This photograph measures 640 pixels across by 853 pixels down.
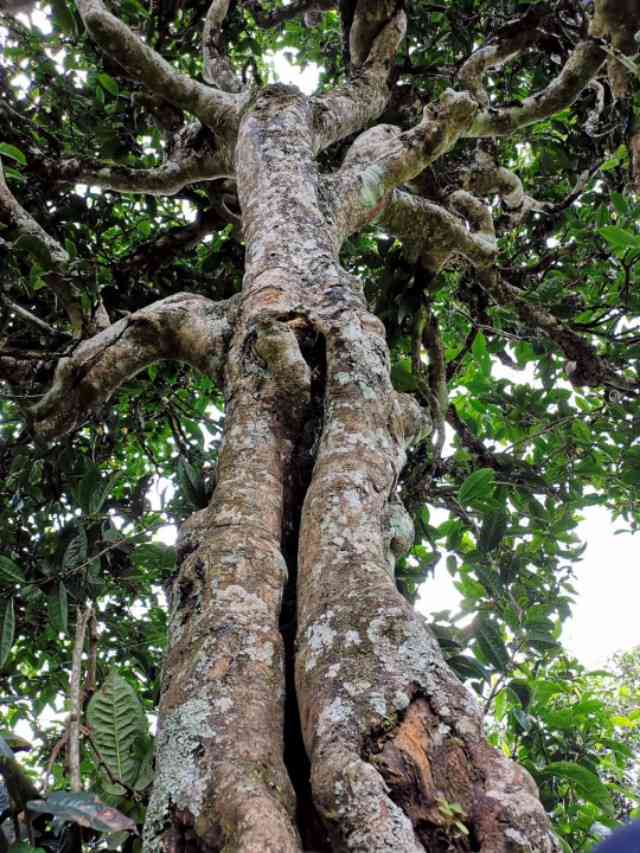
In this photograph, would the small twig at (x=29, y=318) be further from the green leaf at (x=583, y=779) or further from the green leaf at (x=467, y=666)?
the green leaf at (x=583, y=779)

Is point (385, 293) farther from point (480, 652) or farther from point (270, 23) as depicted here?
point (270, 23)

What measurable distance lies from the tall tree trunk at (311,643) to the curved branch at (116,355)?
0.89 ft

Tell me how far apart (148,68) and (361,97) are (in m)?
1.08

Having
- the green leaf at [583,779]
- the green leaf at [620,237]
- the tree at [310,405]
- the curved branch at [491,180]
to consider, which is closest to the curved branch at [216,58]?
the tree at [310,405]

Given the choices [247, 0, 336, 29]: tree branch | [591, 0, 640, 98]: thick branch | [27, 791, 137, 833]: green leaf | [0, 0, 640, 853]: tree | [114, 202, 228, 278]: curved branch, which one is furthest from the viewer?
[247, 0, 336, 29]: tree branch

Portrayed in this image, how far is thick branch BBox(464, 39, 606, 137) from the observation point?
3.49 m

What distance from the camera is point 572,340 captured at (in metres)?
3.28

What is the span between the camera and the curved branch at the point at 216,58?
3685mm

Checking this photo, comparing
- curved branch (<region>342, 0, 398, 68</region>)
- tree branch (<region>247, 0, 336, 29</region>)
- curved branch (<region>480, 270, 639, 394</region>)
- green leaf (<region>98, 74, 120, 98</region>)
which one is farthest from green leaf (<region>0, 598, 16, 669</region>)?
tree branch (<region>247, 0, 336, 29</region>)

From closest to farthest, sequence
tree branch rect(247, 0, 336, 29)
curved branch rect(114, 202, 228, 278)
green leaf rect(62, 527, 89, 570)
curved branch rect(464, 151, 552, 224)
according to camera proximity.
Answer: green leaf rect(62, 527, 89, 570)
curved branch rect(114, 202, 228, 278)
curved branch rect(464, 151, 552, 224)
tree branch rect(247, 0, 336, 29)

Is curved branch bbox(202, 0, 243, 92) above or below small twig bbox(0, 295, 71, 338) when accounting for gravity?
above

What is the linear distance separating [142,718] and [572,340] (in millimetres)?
2708

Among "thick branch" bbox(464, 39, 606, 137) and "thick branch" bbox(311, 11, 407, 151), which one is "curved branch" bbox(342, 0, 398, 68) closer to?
"thick branch" bbox(311, 11, 407, 151)

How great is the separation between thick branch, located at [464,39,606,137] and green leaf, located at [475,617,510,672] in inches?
99.0
